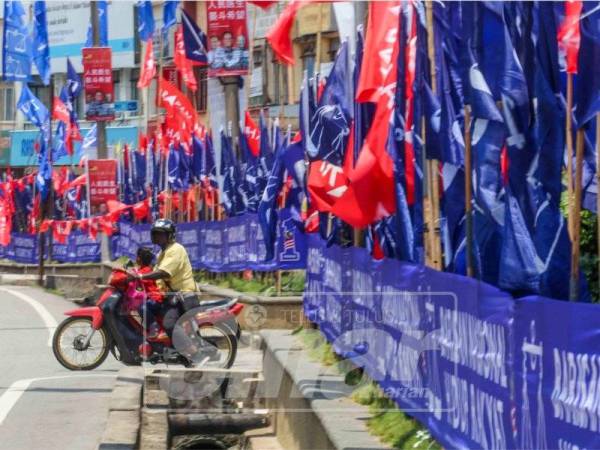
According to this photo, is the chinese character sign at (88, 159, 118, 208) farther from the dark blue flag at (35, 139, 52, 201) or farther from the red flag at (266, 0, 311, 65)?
the red flag at (266, 0, 311, 65)

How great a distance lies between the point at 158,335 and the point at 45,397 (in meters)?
1.67

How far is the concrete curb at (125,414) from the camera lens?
10.6 metres

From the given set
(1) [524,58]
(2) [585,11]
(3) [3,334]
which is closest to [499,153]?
(1) [524,58]

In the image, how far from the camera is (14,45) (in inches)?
1658

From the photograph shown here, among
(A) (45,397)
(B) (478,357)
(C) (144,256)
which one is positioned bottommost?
(A) (45,397)

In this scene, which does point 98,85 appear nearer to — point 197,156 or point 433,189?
point 197,156

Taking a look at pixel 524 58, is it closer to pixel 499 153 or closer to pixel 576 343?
pixel 499 153

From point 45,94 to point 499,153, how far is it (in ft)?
230

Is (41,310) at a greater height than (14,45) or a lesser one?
lesser

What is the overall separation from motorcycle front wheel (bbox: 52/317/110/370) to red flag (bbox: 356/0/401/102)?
5794 mm

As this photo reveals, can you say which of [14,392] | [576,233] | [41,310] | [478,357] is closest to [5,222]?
[41,310]

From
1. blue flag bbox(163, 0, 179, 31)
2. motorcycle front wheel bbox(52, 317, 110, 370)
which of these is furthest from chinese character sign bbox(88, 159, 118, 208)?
motorcycle front wheel bbox(52, 317, 110, 370)

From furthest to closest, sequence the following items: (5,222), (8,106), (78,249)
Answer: (8,106) < (5,222) < (78,249)

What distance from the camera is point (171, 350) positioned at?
51.8 feet
